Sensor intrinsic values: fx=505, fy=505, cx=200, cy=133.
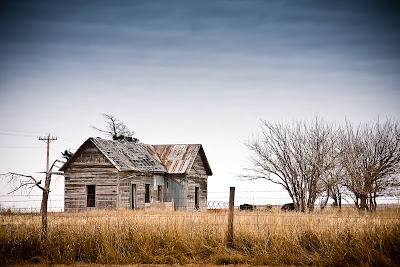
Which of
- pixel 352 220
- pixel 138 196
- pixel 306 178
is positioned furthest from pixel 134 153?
pixel 352 220

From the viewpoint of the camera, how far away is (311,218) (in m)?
12.9

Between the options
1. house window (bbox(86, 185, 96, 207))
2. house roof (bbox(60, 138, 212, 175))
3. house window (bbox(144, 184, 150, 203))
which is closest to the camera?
house roof (bbox(60, 138, 212, 175))

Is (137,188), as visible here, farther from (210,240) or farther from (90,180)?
(210,240)

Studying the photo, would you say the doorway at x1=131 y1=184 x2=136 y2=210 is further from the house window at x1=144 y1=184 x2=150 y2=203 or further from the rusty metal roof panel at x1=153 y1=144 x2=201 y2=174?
the rusty metal roof panel at x1=153 y1=144 x2=201 y2=174

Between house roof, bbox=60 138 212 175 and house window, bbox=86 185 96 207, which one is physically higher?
house roof, bbox=60 138 212 175

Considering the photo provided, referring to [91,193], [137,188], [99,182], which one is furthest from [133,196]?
[91,193]

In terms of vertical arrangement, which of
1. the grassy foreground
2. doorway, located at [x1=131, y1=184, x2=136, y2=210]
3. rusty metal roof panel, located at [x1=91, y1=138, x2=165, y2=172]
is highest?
rusty metal roof panel, located at [x1=91, y1=138, x2=165, y2=172]

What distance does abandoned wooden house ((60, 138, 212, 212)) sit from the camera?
94.9ft

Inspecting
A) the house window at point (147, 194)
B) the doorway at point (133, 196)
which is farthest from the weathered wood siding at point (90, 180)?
the house window at point (147, 194)

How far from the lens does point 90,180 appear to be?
95.8ft

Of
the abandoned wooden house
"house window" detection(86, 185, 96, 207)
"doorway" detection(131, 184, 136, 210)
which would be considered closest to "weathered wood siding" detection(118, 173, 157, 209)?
the abandoned wooden house

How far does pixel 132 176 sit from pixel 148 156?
392 centimetres

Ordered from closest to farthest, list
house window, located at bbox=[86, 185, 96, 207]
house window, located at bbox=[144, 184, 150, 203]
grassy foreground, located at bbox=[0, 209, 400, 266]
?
1. grassy foreground, located at bbox=[0, 209, 400, 266]
2. house window, located at bbox=[86, 185, 96, 207]
3. house window, located at bbox=[144, 184, 150, 203]

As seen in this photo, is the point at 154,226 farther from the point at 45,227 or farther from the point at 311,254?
the point at 311,254
